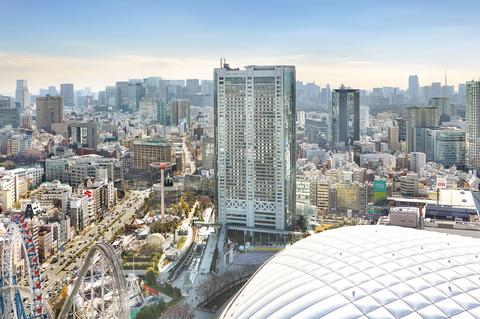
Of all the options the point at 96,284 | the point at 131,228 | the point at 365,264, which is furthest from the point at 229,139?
the point at 365,264

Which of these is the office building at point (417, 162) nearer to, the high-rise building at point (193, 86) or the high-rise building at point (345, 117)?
the high-rise building at point (345, 117)

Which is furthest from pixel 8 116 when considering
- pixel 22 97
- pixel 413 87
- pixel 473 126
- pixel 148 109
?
pixel 413 87

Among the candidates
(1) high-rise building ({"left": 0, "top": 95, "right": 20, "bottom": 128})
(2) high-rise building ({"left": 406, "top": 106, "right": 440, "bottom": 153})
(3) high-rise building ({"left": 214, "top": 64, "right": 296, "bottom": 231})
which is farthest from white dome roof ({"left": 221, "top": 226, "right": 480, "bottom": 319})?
(1) high-rise building ({"left": 0, "top": 95, "right": 20, "bottom": 128})

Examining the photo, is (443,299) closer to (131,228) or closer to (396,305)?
(396,305)

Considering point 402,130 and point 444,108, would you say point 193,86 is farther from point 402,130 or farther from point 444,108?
point 402,130

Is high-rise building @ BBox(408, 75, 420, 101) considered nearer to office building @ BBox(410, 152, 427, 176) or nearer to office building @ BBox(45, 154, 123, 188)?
office building @ BBox(410, 152, 427, 176)

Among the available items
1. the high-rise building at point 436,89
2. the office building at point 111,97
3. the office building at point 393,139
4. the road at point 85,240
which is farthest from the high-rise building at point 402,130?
the office building at point 111,97
